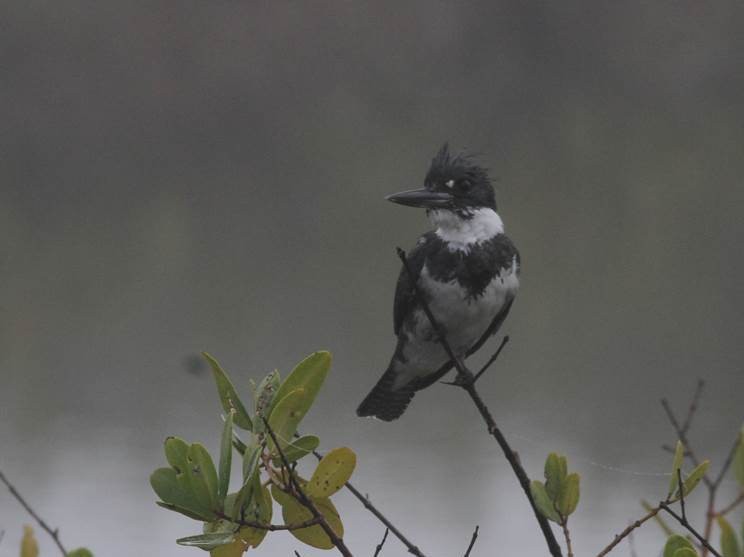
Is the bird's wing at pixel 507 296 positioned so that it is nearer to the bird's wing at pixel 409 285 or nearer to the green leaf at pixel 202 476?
the bird's wing at pixel 409 285

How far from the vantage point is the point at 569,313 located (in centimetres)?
834

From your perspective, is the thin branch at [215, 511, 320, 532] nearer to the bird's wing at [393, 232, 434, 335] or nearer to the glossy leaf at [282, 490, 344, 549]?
the glossy leaf at [282, 490, 344, 549]

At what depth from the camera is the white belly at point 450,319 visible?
169 cm

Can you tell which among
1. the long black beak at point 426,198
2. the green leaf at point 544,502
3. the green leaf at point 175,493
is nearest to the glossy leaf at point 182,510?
the green leaf at point 175,493

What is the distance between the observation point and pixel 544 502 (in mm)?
933

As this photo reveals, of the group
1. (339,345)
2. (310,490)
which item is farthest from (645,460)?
(310,490)

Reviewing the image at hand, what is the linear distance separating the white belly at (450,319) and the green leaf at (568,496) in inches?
29.6

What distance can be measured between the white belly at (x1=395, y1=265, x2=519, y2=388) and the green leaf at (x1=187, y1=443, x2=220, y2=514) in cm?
88

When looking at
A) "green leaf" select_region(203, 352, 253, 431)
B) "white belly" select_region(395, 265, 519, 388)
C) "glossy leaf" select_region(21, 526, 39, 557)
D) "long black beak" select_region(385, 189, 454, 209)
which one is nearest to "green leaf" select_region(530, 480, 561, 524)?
"green leaf" select_region(203, 352, 253, 431)

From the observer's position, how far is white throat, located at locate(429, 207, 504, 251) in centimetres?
167

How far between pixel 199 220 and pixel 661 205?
12.3 feet

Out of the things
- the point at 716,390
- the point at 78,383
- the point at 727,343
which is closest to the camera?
the point at 716,390

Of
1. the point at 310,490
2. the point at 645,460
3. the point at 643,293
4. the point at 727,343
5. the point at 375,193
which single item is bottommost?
the point at 310,490

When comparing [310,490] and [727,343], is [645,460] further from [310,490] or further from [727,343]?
[310,490]
